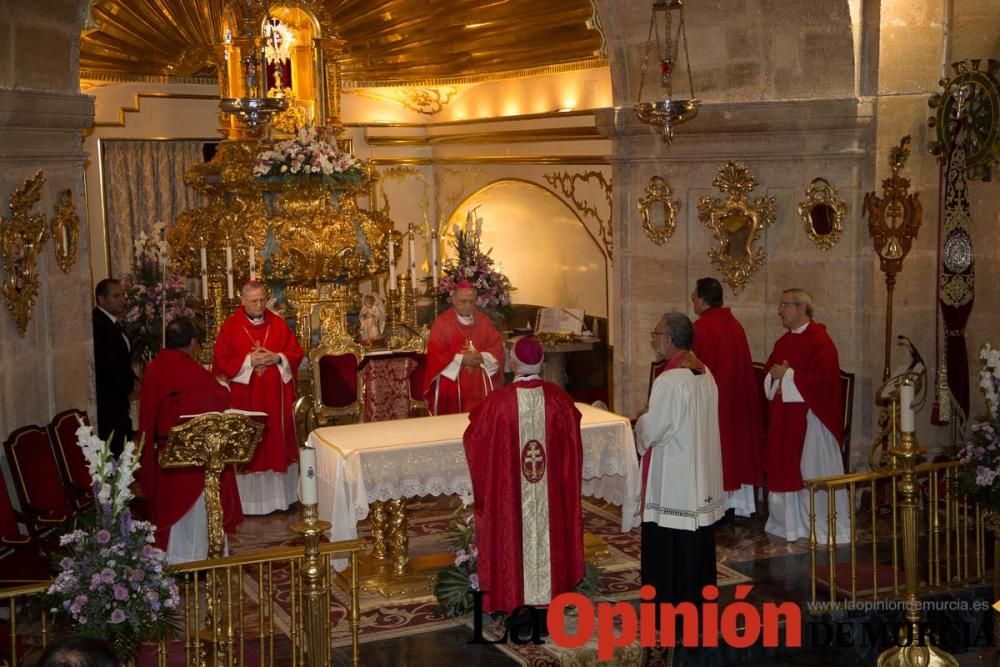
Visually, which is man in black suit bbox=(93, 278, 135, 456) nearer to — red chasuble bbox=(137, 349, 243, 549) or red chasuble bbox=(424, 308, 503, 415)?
red chasuble bbox=(137, 349, 243, 549)

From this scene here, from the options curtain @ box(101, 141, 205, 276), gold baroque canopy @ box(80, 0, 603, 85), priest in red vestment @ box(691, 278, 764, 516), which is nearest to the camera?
priest in red vestment @ box(691, 278, 764, 516)

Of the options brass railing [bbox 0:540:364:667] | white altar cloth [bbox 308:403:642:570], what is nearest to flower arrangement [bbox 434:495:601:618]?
white altar cloth [bbox 308:403:642:570]

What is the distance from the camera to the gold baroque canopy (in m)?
13.5

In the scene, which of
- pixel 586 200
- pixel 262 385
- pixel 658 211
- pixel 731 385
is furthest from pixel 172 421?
pixel 586 200

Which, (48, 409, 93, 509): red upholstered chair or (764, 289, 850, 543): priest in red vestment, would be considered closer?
(48, 409, 93, 509): red upholstered chair

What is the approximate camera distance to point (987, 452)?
6895mm

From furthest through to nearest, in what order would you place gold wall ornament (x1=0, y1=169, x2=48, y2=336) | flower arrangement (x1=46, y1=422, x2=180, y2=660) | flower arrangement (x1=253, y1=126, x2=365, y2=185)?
1. flower arrangement (x1=253, y1=126, x2=365, y2=185)
2. gold wall ornament (x1=0, y1=169, x2=48, y2=336)
3. flower arrangement (x1=46, y1=422, x2=180, y2=660)

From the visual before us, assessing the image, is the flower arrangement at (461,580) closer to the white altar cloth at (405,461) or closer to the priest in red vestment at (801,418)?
the white altar cloth at (405,461)

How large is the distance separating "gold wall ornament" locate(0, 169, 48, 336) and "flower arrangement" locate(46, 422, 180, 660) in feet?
9.75

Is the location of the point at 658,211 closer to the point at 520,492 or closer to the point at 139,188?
the point at 520,492

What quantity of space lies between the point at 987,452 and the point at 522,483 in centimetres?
251

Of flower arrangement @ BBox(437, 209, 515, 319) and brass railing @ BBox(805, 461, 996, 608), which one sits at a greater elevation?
flower arrangement @ BBox(437, 209, 515, 319)

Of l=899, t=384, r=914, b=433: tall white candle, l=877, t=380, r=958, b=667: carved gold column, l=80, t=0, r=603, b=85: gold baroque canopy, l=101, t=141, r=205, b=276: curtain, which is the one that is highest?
l=80, t=0, r=603, b=85: gold baroque canopy

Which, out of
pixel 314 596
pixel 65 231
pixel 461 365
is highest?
pixel 65 231
